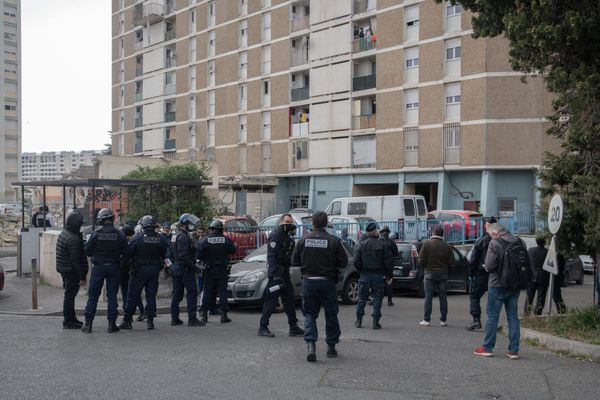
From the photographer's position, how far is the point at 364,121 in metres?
42.0

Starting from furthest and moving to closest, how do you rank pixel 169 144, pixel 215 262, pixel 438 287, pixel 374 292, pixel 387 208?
1. pixel 169 144
2. pixel 387 208
3. pixel 438 287
4. pixel 215 262
5. pixel 374 292

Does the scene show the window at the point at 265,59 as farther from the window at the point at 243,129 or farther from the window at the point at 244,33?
the window at the point at 243,129

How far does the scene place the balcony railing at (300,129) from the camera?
45.6m

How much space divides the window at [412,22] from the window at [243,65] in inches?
581

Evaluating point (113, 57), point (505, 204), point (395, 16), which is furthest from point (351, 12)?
point (113, 57)

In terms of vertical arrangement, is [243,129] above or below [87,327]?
above

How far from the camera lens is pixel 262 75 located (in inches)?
1898

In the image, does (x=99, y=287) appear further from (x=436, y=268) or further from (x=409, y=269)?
(x=409, y=269)

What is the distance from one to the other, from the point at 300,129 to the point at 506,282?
38.4 metres

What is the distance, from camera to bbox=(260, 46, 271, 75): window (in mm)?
47906

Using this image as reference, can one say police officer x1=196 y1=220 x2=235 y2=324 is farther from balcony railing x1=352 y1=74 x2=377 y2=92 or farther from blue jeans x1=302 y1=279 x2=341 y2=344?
balcony railing x1=352 y1=74 x2=377 y2=92

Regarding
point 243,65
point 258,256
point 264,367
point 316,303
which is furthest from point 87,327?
point 243,65

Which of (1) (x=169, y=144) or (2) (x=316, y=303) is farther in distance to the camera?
(1) (x=169, y=144)

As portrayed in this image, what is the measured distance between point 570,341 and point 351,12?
36.0 metres
